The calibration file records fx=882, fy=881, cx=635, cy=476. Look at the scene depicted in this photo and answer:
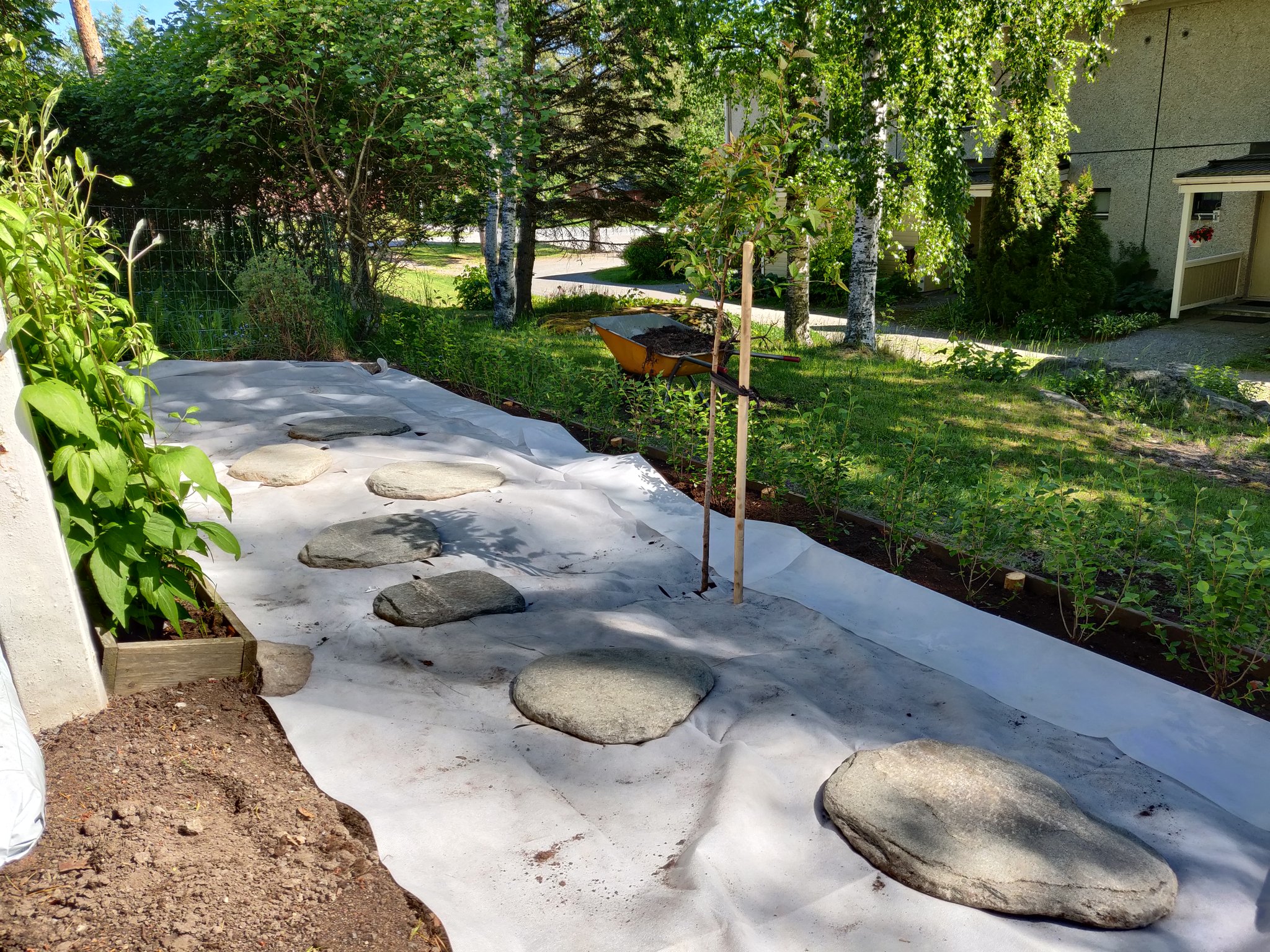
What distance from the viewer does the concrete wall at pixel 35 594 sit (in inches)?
86.0

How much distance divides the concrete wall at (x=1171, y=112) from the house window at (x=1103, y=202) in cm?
10

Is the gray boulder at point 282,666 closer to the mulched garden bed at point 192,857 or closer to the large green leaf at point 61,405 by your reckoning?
the mulched garden bed at point 192,857

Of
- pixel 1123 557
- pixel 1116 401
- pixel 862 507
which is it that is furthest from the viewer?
pixel 1116 401

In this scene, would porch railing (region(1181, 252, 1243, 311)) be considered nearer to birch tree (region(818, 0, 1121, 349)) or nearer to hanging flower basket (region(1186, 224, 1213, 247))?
hanging flower basket (region(1186, 224, 1213, 247))

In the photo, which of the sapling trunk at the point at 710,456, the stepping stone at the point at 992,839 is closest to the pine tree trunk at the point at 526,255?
the sapling trunk at the point at 710,456

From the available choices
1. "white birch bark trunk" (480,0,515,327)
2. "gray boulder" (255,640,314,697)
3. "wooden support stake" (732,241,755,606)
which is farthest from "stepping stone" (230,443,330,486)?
"white birch bark trunk" (480,0,515,327)

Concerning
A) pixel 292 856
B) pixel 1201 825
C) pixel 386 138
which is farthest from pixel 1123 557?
pixel 386 138

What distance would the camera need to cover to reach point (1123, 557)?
13.3 feet

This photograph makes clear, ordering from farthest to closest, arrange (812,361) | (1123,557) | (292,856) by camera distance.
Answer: (812,361) < (1123,557) < (292,856)

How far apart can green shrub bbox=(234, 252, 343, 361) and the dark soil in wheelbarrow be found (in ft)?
9.51

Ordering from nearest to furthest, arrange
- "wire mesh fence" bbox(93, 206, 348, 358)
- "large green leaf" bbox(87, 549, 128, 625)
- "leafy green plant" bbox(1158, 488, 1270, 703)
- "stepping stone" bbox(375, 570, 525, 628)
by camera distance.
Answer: "large green leaf" bbox(87, 549, 128, 625) < "leafy green plant" bbox(1158, 488, 1270, 703) < "stepping stone" bbox(375, 570, 525, 628) < "wire mesh fence" bbox(93, 206, 348, 358)

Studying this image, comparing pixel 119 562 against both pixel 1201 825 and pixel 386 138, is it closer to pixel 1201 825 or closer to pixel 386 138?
pixel 1201 825

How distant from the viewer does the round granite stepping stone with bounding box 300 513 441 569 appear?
3779 mm

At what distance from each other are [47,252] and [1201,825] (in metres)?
3.42
